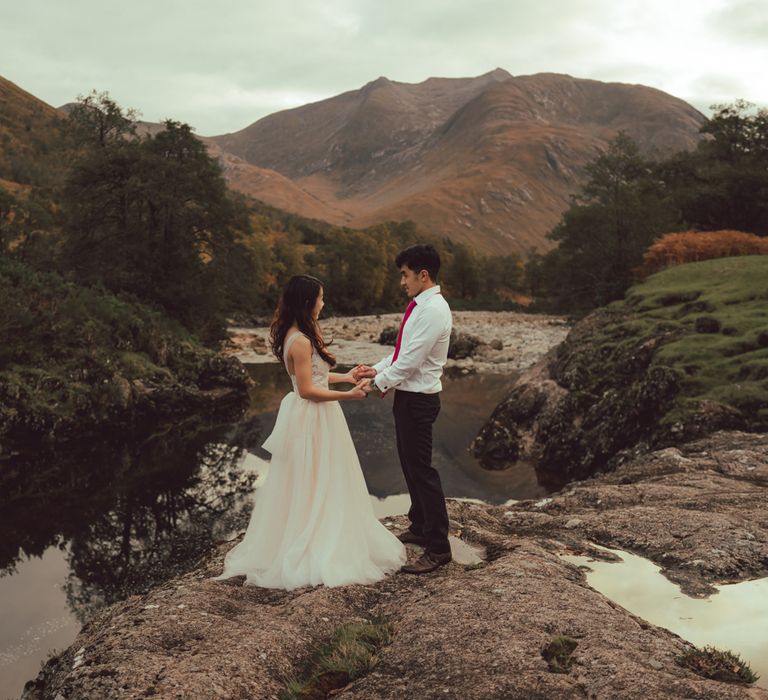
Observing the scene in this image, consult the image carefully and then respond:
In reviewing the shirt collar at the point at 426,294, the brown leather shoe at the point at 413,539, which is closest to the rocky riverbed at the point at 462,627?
the brown leather shoe at the point at 413,539

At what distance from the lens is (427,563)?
636cm

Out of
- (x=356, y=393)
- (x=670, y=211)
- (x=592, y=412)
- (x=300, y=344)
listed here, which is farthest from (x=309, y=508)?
(x=670, y=211)

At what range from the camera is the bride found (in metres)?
6.38

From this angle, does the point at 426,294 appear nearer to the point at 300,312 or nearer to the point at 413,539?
the point at 300,312

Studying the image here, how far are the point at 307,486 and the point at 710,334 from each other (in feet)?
46.3

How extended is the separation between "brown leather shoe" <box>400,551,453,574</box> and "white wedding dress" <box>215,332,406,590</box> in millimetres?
176

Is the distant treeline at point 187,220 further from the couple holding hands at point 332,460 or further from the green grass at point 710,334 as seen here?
the couple holding hands at point 332,460

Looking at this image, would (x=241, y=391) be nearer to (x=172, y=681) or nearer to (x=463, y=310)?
(x=172, y=681)

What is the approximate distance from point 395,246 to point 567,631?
3423 inches

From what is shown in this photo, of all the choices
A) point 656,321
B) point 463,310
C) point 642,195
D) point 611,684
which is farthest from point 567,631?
point 463,310

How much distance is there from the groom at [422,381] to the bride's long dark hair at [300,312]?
31.9 inches

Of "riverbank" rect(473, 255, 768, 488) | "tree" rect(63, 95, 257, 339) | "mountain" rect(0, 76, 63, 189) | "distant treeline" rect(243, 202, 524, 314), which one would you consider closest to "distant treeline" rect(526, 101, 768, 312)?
"riverbank" rect(473, 255, 768, 488)

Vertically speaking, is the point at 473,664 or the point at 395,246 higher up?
the point at 395,246

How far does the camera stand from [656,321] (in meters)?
19.7
